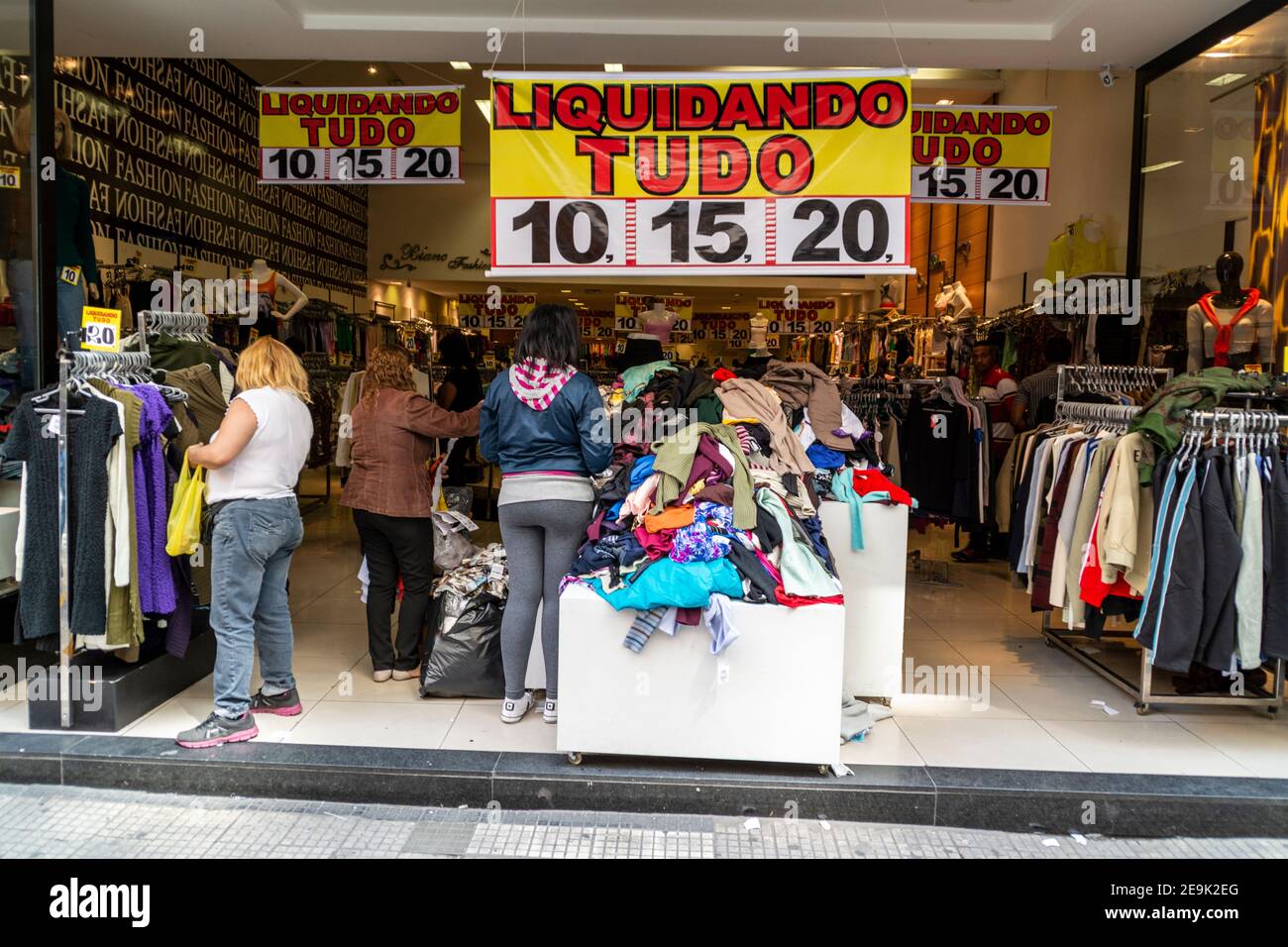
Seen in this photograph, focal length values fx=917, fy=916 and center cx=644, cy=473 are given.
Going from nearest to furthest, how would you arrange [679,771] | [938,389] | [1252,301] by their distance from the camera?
1. [679,771]
2. [1252,301]
3. [938,389]

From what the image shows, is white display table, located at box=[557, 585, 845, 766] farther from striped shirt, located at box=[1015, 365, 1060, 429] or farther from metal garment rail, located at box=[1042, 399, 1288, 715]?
striped shirt, located at box=[1015, 365, 1060, 429]

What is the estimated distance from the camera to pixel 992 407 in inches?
298

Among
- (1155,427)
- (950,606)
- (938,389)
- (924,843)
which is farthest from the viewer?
(938,389)

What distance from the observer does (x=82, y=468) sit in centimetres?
360

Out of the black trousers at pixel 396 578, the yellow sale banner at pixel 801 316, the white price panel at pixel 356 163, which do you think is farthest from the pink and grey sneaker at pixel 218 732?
the yellow sale banner at pixel 801 316

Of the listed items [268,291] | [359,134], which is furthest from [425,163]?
[268,291]

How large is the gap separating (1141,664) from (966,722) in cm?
126

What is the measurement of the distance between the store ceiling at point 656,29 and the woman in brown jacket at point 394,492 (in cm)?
243

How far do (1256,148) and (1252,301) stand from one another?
3.29ft

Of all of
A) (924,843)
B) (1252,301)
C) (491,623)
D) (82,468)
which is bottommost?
(924,843)

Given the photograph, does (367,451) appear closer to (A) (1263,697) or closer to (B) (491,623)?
(B) (491,623)

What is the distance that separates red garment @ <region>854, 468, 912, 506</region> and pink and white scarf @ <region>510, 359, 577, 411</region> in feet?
4.92

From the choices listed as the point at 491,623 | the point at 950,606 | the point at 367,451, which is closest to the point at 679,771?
the point at 491,623

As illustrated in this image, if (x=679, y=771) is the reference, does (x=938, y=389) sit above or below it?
above
